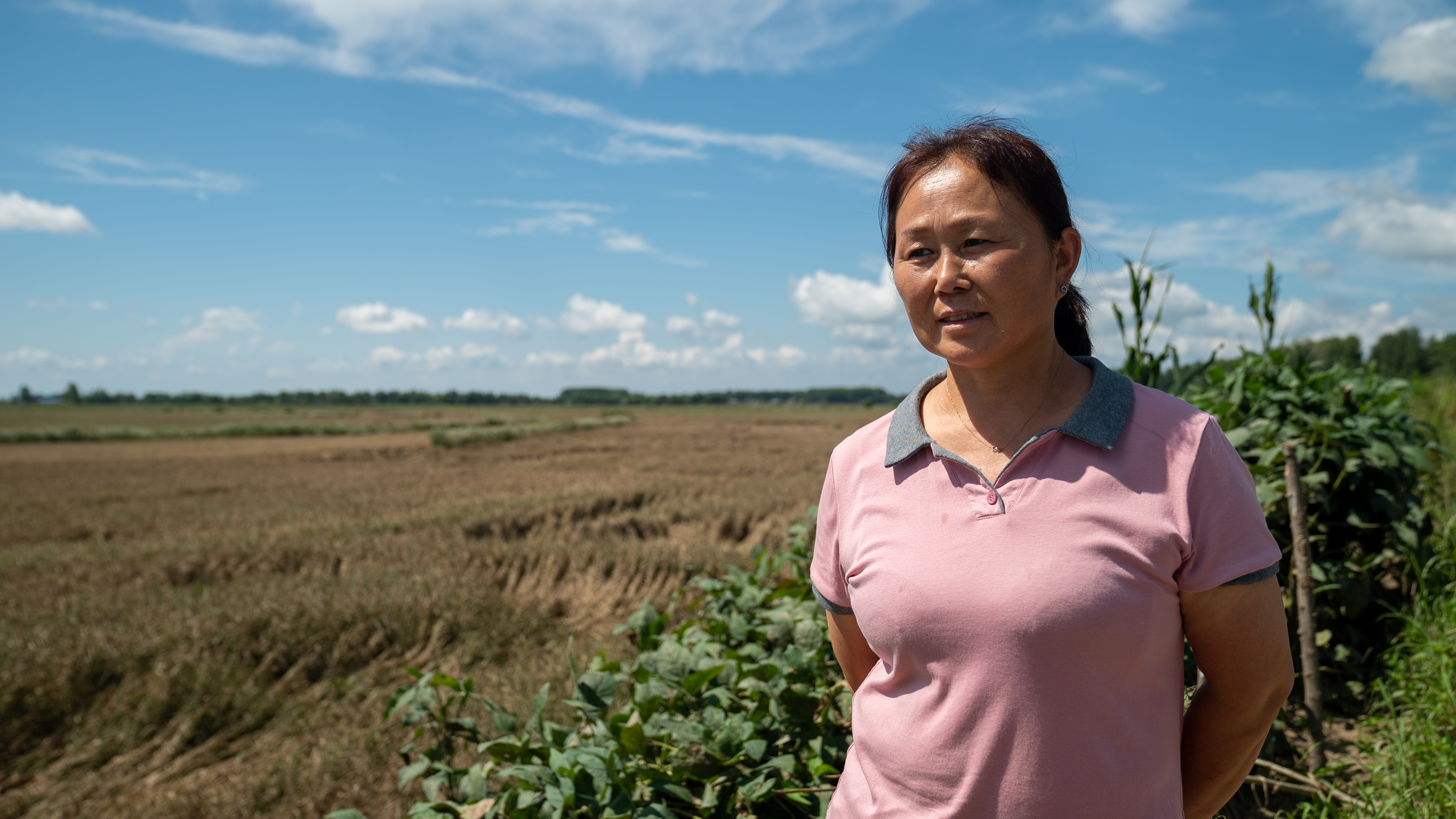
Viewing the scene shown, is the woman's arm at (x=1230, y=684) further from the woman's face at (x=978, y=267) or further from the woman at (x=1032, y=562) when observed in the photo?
the woman's face at (x=978, y=267)

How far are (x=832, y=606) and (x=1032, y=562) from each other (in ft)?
1.55

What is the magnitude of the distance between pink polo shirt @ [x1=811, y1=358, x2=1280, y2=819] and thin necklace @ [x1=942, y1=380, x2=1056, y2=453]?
0.06 meters

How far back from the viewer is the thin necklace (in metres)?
1.19

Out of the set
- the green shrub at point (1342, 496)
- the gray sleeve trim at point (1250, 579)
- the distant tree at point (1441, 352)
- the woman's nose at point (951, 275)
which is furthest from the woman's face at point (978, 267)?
the distant tree at point (1441, 352)

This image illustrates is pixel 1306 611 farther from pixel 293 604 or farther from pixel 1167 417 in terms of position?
pixel 293 604

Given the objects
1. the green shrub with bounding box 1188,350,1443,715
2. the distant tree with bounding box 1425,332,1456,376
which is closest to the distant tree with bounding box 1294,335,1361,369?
the green shrub with bounding box 1188,350,1443,715

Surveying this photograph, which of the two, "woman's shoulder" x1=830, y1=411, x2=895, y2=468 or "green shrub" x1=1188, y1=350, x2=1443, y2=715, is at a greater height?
"woman's shoulder" x1=830, y1=411, x2=895, y2=468

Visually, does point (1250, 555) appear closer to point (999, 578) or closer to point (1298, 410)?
point (999, 578)

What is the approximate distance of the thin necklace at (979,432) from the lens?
1.19 metres

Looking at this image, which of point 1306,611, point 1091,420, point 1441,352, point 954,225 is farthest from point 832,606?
point 1441,352

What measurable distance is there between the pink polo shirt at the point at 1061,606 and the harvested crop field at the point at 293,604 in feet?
11.2

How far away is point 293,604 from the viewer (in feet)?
19.6

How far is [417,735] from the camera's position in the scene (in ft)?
7.30

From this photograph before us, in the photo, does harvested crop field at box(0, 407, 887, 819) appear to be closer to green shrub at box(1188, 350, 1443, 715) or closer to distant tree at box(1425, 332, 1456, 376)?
green shrub at box(1188, 350, 1443, 715)
